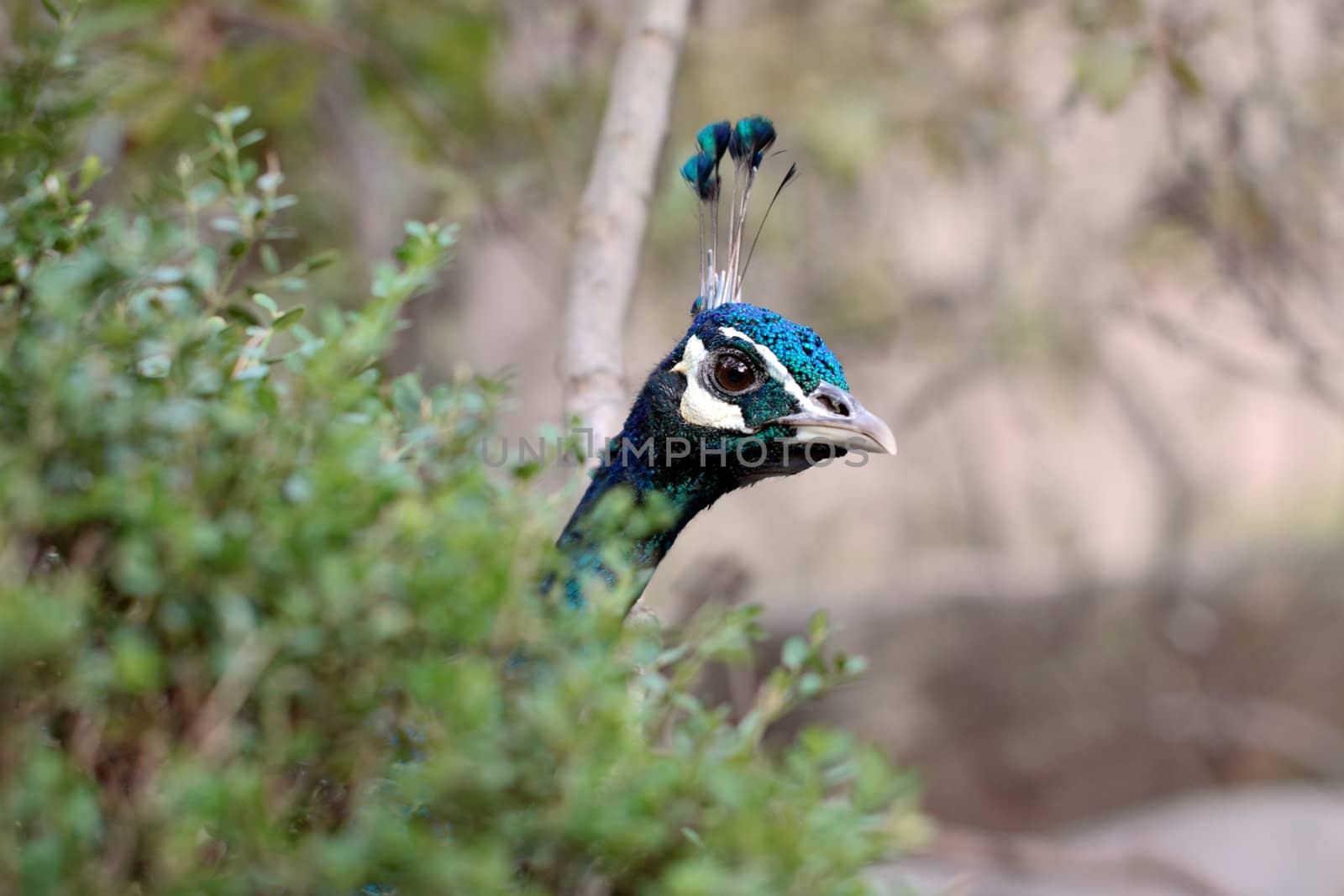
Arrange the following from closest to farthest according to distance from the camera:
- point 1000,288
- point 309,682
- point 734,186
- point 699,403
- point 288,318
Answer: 1. point 309,682
2. point 288,318
3. point 699,403
4. point 734,186
5. point 1000,288

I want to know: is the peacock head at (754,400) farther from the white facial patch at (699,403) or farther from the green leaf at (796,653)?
the green leaf at (796,653)

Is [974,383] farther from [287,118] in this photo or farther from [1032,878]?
[287,118]

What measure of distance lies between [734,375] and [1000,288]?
343cm

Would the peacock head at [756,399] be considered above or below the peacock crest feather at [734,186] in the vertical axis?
below

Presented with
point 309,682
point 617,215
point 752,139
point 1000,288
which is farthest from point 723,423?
point 1000,288

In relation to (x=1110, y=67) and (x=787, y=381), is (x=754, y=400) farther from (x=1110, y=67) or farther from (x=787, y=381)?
(x=1110, y=67)

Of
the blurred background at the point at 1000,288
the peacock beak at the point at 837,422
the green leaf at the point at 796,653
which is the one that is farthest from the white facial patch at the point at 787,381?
the green leaf at the point at 796,653

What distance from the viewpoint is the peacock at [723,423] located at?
6.03 ft

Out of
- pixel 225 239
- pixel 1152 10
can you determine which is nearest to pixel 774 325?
pixel 1152 10

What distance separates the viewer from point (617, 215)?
208 centimetres

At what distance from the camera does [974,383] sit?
5.66m

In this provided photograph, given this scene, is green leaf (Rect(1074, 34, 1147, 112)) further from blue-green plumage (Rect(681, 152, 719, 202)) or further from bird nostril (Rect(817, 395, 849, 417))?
bird nostril (Rect(817, 395, 849, 417))

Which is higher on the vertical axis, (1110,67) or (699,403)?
(1110,67)

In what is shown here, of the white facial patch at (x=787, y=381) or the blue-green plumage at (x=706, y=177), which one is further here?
the blue-green plumage at (x=706, y=177)
